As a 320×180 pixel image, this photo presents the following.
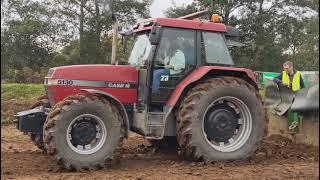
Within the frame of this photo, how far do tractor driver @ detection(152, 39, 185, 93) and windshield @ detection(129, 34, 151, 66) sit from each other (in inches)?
9.5

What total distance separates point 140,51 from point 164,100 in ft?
2.70

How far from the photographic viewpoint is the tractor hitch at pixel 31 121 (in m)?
6.83

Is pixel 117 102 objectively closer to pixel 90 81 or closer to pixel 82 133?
pixel 90 81

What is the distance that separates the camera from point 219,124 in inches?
291

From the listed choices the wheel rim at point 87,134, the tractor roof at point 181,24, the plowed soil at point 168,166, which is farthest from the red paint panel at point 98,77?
the plowed soil at point 168,166

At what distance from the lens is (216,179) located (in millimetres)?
5930

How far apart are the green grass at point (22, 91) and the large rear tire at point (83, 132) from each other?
1039 centimetres

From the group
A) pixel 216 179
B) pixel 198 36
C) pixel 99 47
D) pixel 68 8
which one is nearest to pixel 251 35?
pixel 99 47

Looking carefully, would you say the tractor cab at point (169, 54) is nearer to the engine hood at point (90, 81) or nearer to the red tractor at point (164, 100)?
the red tractor at point (164, 100)

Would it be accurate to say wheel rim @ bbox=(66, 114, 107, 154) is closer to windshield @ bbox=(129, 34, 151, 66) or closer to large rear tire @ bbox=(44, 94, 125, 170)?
large rear tire @ bbox=(44, 94, 125, 170)

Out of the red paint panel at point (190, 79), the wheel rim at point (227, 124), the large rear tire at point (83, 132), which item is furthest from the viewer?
the wheel rim at point (227, 124)

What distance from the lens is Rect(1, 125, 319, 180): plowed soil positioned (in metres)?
6.13

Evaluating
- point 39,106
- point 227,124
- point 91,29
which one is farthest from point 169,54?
point 91,29

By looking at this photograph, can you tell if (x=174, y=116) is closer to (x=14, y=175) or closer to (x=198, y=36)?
(x=198, y=36)
